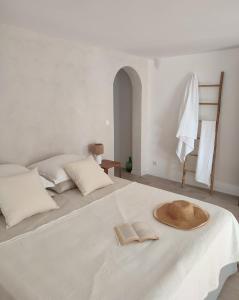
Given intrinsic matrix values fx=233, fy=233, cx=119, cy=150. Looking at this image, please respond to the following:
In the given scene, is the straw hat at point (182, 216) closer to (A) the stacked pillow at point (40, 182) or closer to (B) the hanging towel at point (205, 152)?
(A) the stacked pillow at point (40, 182)

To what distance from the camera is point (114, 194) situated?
95.6 inches

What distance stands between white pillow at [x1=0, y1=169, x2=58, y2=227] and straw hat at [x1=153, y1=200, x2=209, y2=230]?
3.19 feet

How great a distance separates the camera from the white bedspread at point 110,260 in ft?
4.01

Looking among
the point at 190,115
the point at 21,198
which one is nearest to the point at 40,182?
the point at 21,198

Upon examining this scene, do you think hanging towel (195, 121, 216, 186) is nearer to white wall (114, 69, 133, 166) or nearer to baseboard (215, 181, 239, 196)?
baseboard (215, 181, 239, 196)

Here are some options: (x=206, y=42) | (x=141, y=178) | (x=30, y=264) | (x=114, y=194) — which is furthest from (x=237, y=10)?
(x=141, y=178)

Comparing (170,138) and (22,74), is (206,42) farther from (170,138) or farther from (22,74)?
(22,74)

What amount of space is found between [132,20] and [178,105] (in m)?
2.26

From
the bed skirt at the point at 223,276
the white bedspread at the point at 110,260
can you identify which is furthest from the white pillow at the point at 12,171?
the bed skirt at the point at 223,276

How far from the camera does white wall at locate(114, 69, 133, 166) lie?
4945 millimetres

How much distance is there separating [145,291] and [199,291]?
0.47 metres

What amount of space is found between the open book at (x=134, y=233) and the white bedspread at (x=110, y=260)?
42 mm

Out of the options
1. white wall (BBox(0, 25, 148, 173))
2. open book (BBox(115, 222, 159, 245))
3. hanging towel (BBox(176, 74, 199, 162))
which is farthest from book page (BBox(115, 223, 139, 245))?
hanging towel (BBox(176, 74, 199, 162))

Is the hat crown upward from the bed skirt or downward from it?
upward
